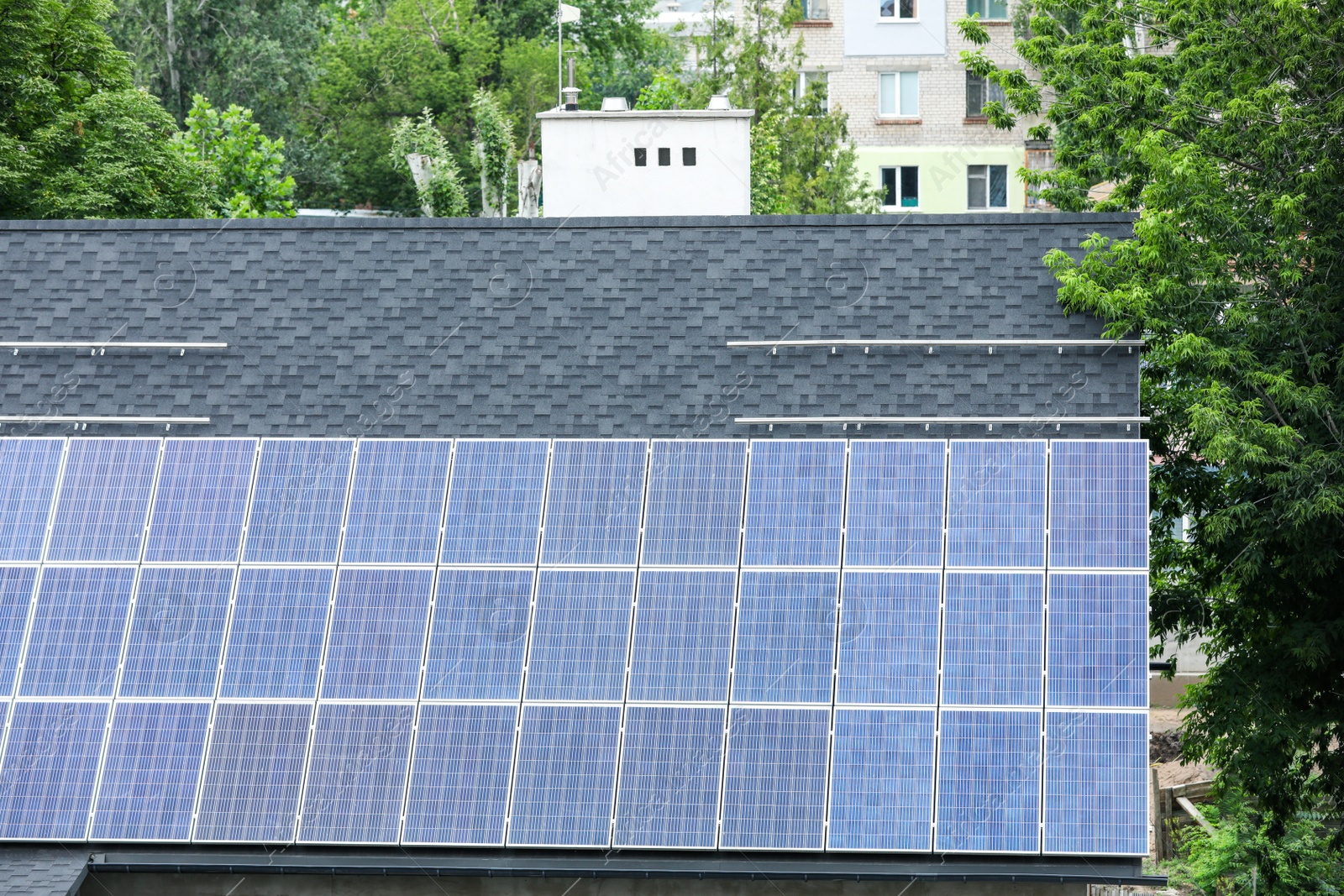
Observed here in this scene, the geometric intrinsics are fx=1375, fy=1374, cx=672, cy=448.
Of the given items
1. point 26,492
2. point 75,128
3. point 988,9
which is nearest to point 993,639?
point 26,492

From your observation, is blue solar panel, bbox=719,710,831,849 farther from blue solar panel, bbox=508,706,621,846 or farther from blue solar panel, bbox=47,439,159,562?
blue solar panel, bbox=47,439,159,562

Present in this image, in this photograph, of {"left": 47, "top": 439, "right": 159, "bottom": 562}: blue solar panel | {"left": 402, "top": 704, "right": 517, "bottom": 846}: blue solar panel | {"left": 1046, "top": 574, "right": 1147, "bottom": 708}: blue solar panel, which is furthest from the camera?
{"left": 47, "top": 439, "right": 159, "bottom": 562}: blue solar panel

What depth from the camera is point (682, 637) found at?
41.5 feet

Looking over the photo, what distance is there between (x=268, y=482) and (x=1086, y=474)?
8.00 m

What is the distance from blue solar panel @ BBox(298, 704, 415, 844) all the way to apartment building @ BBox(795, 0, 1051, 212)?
1840 inches

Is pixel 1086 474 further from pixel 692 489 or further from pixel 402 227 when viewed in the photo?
pixel 402 227

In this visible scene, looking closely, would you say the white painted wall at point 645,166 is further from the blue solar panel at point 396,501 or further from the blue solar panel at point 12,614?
the blue solar panel at point 12,614

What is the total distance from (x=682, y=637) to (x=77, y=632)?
225 inches

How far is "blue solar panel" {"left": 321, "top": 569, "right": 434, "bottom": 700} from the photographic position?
12570mm

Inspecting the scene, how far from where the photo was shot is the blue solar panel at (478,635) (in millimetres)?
A: 12508

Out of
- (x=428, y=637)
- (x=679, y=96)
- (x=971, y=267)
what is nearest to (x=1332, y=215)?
(x=971, y=267)

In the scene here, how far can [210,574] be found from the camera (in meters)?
13.2

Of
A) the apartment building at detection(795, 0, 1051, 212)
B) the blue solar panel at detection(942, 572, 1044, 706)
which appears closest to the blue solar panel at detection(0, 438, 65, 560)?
the blue solar panel at detection(942, 572, 1044, 706)

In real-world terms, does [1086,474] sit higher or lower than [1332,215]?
lower
